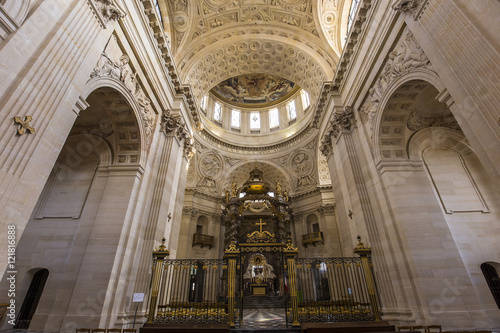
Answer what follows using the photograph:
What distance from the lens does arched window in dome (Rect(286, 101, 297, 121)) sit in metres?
25.9

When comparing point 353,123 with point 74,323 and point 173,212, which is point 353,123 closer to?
point 173,212

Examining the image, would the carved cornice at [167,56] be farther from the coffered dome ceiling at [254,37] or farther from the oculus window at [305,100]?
the oculus window at [305,100]

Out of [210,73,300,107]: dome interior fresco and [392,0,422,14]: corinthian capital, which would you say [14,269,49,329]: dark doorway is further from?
[210,73,300,107]: dome interior fresco

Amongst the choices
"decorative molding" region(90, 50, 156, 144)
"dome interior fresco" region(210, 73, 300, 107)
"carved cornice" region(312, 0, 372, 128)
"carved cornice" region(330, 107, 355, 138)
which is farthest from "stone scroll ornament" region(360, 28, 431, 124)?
"dome interior fresco" region(210, 73, 300, 107)

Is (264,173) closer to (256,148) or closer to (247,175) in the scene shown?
(247,175)

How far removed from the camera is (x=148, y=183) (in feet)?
32.9

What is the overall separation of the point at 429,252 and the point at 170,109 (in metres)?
12.2

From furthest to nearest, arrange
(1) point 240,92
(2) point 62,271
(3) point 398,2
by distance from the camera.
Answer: (1) point 240,92 → (2) point 62,271 → (3) point 398,2

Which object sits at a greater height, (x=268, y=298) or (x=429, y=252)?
(x=429, y=252)

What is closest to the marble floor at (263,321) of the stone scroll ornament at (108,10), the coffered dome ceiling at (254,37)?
the stone scroll ornament at (108,10)

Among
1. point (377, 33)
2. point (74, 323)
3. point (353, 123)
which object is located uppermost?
point (377, 33)

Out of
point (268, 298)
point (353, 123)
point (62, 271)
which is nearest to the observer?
point (62, 271)

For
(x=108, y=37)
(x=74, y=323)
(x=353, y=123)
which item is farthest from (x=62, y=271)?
(x=353, y=123)

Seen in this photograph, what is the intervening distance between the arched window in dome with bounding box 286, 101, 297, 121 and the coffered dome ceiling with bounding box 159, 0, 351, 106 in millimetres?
8445
